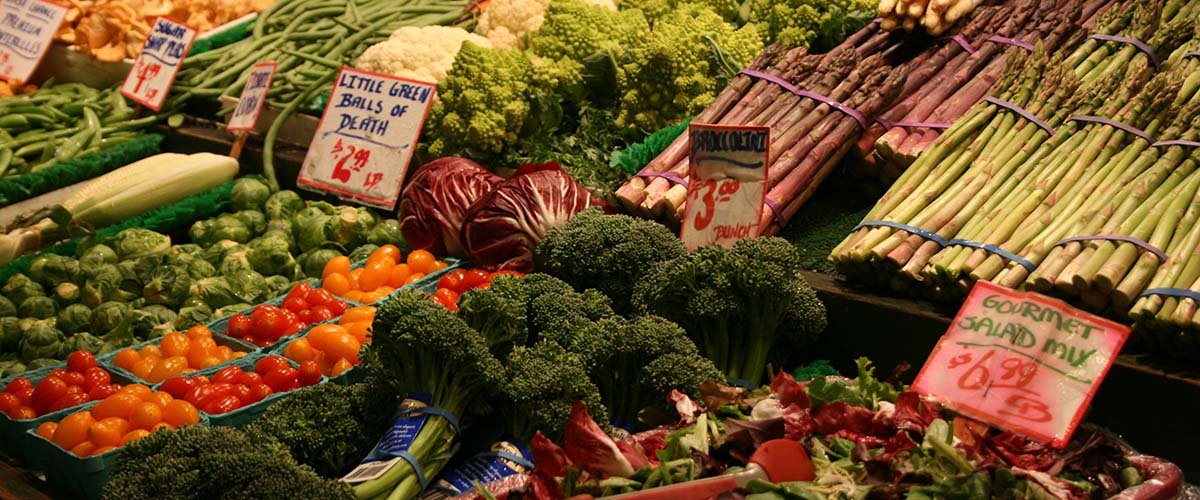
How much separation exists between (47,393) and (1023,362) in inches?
96.6

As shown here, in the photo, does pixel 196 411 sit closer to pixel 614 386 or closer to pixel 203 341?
pixel 203 341

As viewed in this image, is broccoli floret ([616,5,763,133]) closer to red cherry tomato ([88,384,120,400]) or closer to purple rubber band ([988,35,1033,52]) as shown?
purple rubber band ([988,35,1033,52])

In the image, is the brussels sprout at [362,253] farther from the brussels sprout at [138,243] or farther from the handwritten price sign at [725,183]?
the handwritten price sign at [725,183]

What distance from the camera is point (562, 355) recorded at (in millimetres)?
2422

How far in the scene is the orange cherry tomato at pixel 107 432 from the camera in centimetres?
259

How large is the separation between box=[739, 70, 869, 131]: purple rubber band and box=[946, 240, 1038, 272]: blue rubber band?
0.83 m

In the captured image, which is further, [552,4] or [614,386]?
[552,4]

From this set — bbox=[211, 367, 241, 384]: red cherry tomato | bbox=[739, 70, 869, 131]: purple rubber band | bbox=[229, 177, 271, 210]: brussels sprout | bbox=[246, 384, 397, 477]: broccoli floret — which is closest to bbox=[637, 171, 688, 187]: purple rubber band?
bbox=[739, 70, 869, 131]: purple rubber band

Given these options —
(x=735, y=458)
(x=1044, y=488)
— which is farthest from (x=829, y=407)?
(x=1044, y=488)

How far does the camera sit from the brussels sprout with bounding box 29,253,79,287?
3.86 meters

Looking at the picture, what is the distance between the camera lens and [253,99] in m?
4.85

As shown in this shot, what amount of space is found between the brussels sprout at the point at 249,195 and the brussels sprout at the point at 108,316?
104 cm

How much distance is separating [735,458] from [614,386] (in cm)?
53

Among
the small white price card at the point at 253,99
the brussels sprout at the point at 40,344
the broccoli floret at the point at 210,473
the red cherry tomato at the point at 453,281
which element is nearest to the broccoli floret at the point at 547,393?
the broccoli floret at the point at 210,473
